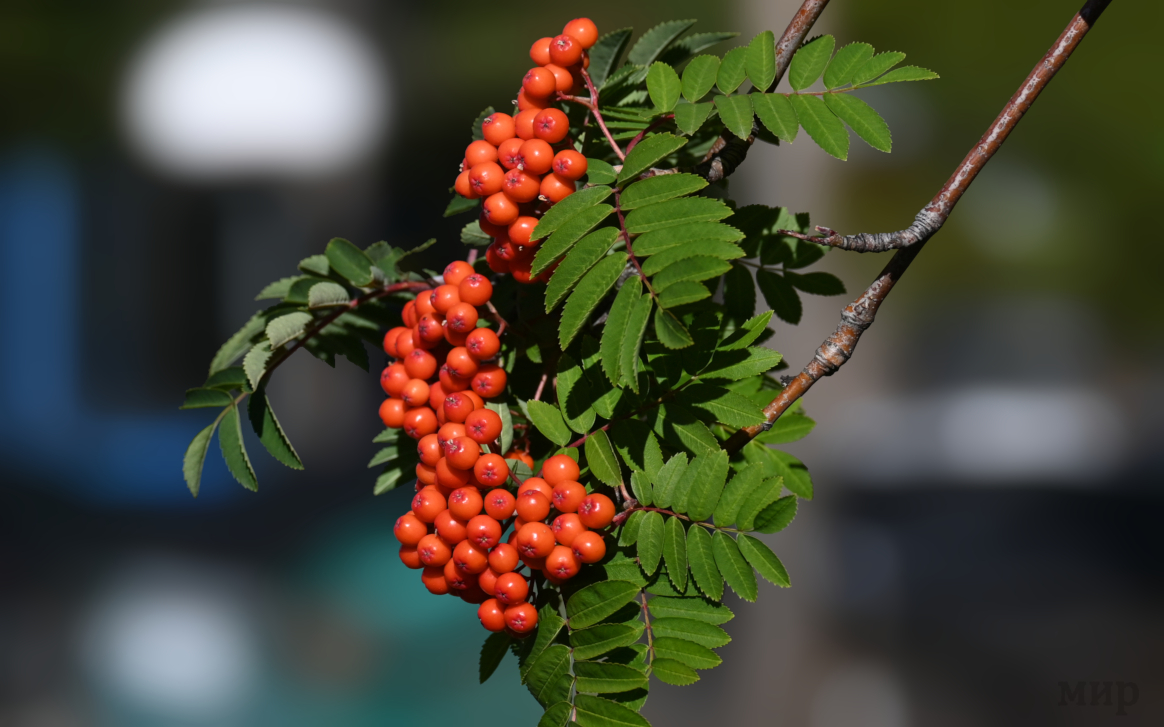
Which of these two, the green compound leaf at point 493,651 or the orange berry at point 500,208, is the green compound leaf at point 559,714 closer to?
the green compound leaf at point 493,651

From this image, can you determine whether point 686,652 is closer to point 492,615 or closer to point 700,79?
point 492,615

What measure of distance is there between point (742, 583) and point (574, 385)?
16 cm

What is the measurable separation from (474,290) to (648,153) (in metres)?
0.14

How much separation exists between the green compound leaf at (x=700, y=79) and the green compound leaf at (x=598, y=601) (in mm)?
293

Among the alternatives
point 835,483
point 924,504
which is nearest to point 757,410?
point 835,483

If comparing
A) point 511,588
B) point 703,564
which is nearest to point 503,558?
point 511,588

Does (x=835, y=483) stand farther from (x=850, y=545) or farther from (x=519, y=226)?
(x=519, y=226)

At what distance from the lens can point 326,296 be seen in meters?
0.53

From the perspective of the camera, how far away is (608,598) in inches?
17.0

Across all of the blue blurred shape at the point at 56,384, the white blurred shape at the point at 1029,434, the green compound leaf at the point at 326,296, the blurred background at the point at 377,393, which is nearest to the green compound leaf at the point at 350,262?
the green compound leaf at the point at 326,296

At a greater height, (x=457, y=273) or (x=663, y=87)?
(x=663, y=87)

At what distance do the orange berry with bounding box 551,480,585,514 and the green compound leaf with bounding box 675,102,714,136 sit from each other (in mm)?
213

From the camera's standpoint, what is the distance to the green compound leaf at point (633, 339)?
1.21 feet

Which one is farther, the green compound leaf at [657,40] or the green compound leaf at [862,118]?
the green compound leaf at [657,40]
